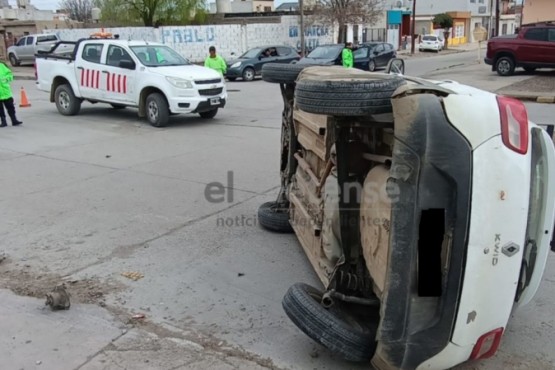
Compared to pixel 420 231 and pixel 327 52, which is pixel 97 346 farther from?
pixel 327 52

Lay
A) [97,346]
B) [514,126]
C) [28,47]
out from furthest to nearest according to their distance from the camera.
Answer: [28,47] < [97,346] < [514,126]

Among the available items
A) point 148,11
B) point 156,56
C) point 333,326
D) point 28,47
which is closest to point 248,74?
point 156,56

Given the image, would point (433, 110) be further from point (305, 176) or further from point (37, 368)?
point (37, 368)

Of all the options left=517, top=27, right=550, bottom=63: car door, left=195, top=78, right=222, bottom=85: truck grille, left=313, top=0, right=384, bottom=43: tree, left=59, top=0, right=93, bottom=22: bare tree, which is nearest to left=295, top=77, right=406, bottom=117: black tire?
left=195, top=78, right=222, bottom=85: truck grille

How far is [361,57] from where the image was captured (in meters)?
27.6

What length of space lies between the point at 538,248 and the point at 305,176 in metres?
2.16

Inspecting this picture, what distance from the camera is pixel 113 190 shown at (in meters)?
7.33

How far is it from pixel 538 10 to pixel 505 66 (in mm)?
22240

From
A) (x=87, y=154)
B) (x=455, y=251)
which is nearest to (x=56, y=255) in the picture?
(x=455, y=251)

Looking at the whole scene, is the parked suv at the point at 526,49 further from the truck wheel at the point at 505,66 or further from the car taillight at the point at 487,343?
the car taillight at the point at 487,343

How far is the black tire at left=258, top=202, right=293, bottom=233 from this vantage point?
556 cm

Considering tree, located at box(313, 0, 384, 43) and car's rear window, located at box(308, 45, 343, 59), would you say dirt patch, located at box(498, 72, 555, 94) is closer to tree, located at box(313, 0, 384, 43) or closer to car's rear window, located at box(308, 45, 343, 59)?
car's rear window, located at box(308, 45, 343, 59)

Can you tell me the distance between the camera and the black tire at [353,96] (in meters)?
2.80

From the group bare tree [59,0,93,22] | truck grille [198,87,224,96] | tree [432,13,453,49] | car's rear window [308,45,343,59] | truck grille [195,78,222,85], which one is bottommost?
truck grille [198,87,224,96]
